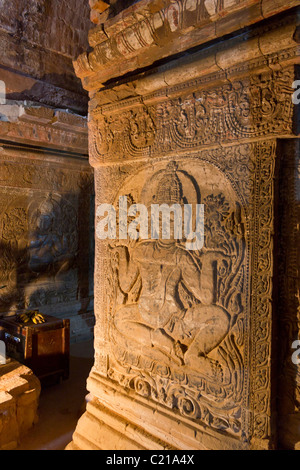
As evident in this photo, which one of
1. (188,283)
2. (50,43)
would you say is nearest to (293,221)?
(188,283)

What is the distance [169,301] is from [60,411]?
2.06m

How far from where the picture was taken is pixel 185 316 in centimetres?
203

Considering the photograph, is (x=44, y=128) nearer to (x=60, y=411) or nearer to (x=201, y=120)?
(x=201, y=120)

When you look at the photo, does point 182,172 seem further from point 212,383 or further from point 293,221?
point 212,383

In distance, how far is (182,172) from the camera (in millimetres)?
2066

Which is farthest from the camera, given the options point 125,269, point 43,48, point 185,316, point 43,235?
point 43,235

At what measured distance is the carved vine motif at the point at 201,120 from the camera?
1.66 metres

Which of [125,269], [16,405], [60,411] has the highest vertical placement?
[125,269]

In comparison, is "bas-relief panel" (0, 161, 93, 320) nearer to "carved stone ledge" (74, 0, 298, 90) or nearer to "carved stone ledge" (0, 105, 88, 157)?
"carved stone ledge" (0, 105, 88, 157)

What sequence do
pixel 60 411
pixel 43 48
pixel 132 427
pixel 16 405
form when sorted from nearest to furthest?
1. pixel 132 427
2. pixel 16 405
3. pixel 60 411
4. pixel 43 48

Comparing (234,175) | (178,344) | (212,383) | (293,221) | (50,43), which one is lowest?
(212,383)

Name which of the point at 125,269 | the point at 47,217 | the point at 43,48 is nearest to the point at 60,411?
the point at 125,269

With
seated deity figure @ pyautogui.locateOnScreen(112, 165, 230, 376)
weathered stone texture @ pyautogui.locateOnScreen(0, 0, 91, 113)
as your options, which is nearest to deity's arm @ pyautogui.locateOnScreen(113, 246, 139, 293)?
seated deity figure @ pyautogui.locateOnScreen(112, 165, 230, 376)

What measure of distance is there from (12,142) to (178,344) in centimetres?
403
